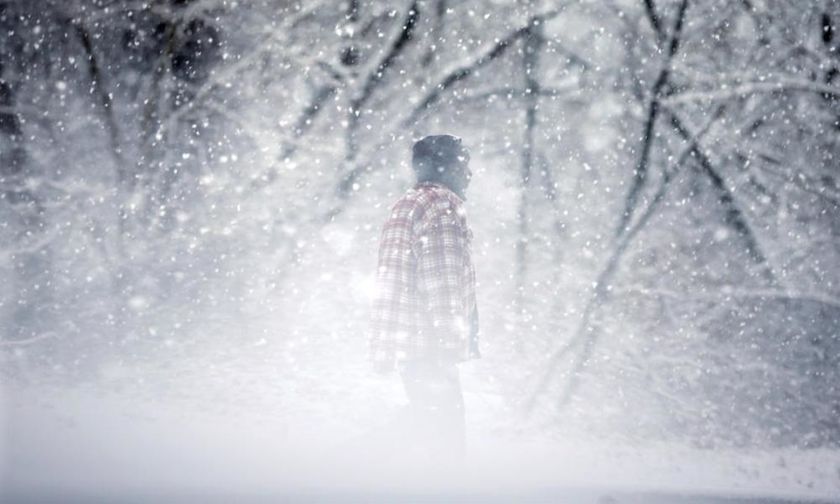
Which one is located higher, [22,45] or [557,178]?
[22,45]

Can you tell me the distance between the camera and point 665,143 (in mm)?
4566

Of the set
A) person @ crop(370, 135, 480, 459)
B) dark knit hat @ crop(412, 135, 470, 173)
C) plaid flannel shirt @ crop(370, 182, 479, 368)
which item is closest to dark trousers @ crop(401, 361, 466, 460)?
person @ crop(370, 135, 480, 459)

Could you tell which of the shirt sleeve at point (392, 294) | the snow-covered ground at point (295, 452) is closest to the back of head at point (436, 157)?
the shirt sleeve at point (392, 294)

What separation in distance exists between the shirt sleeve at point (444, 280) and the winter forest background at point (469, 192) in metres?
1.52

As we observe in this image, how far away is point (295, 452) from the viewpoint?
9.98 ft

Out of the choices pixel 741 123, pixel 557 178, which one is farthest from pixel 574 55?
pixel 741 123

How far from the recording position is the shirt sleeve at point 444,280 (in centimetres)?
265

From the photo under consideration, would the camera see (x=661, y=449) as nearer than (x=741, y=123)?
Yes

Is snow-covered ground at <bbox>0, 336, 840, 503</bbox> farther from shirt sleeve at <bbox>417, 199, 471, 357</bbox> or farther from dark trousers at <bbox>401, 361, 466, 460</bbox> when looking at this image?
shirt sleeve at <bbox>417, 199, 471, 357</bbox>

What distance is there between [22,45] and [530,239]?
4.55 metres

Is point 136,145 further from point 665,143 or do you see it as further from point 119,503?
point 665,143

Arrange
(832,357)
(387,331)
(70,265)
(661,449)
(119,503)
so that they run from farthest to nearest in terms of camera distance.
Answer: (70,265) < (832,357) < (661,449) < (387,331) < (119,503)

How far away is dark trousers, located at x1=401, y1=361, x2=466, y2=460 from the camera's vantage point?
Answer: 2785 millimetres

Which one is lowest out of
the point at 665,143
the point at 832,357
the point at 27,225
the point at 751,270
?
the point at 832,357
